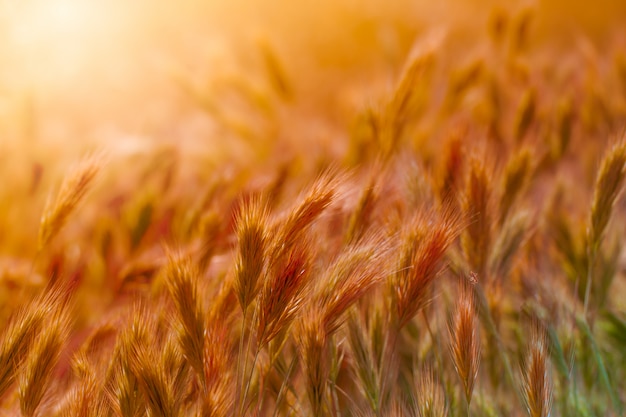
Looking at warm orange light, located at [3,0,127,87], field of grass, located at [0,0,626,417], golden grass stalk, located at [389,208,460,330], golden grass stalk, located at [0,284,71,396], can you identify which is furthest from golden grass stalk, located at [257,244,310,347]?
warm orange light, located at [3,0,127,87]

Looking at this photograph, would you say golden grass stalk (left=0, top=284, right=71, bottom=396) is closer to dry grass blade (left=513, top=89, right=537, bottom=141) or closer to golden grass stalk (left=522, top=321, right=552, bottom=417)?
golden grass stalk (left=522, top=321, right=552, bottom=417)

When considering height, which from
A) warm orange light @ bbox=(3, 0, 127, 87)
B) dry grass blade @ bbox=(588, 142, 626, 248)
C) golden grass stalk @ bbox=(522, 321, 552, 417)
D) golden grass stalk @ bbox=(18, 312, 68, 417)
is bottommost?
golden grass stalk @ bbox=(522, 321, 552, 417)

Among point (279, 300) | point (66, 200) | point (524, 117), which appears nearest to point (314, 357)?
point (279, 300)

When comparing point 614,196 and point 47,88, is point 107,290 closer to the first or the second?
point 614,196

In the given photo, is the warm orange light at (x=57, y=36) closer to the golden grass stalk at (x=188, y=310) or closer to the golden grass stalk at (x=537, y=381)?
the golden grass stalk at (x=188, y=310)

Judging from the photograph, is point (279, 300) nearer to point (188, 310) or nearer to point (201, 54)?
point (188, 310)

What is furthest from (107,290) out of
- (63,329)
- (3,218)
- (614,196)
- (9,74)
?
(9,74)

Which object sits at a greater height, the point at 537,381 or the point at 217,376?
the point at 217,376
